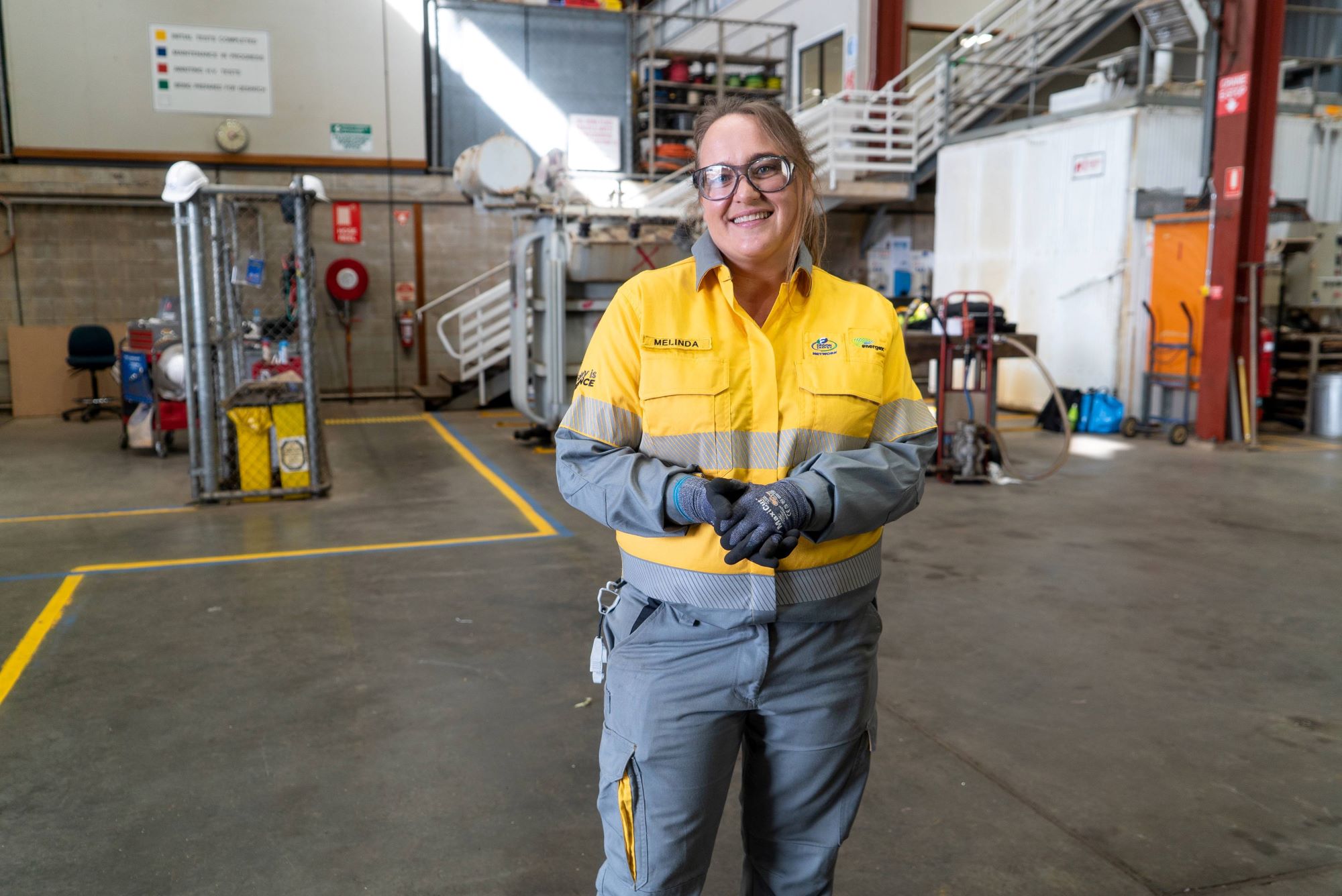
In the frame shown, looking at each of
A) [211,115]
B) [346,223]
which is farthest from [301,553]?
[211,115]

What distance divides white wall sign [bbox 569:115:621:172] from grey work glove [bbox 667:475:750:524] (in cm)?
1444

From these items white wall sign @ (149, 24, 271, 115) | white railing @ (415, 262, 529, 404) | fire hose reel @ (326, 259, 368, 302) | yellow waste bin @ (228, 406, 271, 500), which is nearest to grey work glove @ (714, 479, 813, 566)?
yellow waste bin @ (228, 406, 271, 500)

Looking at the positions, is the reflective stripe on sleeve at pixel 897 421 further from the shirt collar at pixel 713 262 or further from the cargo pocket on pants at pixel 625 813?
the cargo pocket on pants at pixel 625 813

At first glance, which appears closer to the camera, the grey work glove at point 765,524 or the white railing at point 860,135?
the grey work glove at point 765,524

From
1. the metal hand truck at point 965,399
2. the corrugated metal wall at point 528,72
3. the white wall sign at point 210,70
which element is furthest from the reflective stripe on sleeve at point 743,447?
the white wall sign at point 210,70

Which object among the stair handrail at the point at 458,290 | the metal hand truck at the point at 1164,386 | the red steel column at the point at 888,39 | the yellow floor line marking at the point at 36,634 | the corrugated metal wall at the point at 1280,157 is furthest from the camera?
the red steel column at the point at 888,39

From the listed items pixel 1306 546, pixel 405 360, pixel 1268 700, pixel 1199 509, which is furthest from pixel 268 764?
pixel 405 360

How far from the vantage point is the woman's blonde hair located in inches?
68.6

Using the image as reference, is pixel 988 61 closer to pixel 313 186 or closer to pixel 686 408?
pixel 313 186

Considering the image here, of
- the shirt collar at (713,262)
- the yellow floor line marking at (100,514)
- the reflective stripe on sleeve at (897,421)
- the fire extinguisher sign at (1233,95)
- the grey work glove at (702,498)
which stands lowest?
the yellow floor line marking at (100,514)

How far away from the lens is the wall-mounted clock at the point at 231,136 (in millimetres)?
13562

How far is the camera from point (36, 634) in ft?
15.5

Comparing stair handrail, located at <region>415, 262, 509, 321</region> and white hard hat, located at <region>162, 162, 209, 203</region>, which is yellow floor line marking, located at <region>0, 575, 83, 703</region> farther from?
stair handrail, located at <region>415, 262, 509, 321</region>

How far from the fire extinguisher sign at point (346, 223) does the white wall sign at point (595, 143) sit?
3245 millimetres
